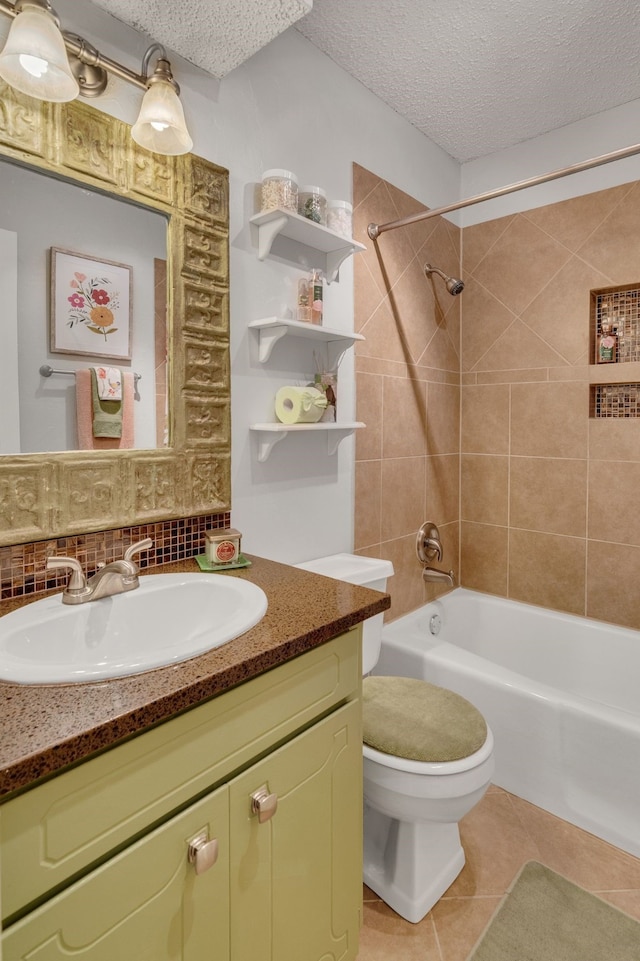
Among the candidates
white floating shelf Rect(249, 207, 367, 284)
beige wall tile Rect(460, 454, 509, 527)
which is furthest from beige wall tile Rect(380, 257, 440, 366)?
beige wall tile Rect(460, 454, 509, 527)

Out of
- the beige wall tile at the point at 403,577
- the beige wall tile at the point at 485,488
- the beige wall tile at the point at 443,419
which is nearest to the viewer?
the beige wall tile at the point at 403,577

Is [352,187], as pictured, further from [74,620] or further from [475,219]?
[74,620]

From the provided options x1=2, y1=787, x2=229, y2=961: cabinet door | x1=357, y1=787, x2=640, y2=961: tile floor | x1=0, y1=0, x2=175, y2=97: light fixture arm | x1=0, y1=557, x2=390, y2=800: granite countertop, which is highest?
x1=0, y1=0, x2=175, y2=97: light fixture arm

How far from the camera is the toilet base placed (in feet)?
4.63

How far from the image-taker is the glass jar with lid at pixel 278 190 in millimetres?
1519

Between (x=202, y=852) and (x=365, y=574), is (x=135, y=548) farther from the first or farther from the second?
(x=365, y=574)

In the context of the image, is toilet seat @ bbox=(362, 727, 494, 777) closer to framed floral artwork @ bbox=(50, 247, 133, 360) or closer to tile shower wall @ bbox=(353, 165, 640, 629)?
tile shower wall @ bbox=(353, 165, 640, 629)

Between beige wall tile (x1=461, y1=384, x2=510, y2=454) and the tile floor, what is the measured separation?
153cm

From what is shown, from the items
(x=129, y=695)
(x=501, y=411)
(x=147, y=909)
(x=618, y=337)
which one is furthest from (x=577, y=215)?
(x=147, y=909)

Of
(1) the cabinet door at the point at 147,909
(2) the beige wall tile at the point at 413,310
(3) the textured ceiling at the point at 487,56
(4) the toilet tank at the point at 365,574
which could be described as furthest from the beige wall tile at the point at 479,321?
(1) the cabinet door at the point at 147,909

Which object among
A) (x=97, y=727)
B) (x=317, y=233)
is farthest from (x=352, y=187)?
(x=97, y=727)

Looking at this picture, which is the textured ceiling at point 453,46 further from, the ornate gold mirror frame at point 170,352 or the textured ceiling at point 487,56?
the ornate gold mirror frame at point 170,352

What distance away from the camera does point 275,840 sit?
93 cm

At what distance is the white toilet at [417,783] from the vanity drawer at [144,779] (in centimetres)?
46
